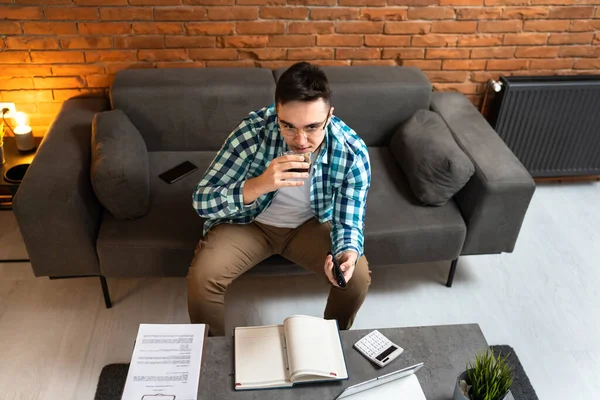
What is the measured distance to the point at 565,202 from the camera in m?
2.97

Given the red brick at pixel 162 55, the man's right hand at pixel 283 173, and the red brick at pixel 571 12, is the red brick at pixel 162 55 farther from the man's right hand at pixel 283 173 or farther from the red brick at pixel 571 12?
the red brick at pixel 571 12

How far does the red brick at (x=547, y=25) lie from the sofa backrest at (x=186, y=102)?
1329 mm

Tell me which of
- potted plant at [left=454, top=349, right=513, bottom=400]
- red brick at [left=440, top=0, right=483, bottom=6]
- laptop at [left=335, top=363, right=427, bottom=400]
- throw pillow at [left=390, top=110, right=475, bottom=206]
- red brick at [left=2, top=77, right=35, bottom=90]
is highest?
red brick at [left=440, top=0, right=483, bottom=6]

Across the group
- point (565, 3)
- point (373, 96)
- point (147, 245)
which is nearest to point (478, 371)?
point (147, 245)

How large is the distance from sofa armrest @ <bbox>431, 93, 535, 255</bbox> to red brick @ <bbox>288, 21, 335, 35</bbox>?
772 millimetres

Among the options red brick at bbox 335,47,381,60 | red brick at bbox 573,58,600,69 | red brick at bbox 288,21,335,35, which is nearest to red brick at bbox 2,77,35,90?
red brick at bbox 288,21,335,35

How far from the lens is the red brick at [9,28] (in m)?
2.45

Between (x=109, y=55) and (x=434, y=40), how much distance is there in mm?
1555

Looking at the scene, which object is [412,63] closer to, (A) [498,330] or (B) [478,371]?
(A) [498,330]

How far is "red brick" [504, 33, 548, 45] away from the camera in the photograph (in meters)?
2.78

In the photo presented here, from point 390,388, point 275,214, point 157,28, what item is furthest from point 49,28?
point 390,388

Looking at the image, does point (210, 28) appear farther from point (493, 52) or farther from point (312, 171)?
point (493, 52)

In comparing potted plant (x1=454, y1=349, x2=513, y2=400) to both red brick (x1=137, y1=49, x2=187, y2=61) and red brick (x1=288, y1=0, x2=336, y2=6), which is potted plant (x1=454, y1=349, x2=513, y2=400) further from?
red brick (x1=137, y1=49, x2=187, y2=61)

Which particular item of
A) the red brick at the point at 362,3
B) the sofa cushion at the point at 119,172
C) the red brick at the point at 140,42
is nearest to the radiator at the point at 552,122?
the red brick at the point at 362,3
